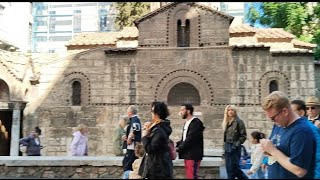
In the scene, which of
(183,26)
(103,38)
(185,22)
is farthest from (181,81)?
(103,38)

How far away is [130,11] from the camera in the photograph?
3044 cm

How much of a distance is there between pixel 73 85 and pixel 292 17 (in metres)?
12.2

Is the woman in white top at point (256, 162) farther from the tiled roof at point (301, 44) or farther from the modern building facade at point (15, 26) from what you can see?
the modern building facade at point (15, 26)

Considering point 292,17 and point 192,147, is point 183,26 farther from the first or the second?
point 192,147

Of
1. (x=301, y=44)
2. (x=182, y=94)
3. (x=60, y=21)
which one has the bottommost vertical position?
(x=182, y=94)

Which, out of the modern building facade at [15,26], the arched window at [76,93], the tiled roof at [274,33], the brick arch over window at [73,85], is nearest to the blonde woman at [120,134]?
the brick arch over window at [73,85]

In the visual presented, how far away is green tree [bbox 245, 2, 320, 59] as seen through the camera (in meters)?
20.5

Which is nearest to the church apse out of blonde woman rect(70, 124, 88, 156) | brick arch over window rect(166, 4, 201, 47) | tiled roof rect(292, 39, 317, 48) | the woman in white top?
brick arch over window rect(166, 4, 201, 47)

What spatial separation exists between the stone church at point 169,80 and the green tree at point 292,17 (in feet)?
16.4

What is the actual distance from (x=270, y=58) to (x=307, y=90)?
203 centimetres

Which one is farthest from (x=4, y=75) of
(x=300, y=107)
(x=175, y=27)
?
(x=300, y=107)

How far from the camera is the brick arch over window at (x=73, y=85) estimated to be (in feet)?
55.5

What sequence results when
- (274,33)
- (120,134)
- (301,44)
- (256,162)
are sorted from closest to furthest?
(256,162) < (120,134) < (301,44) < (274,33)

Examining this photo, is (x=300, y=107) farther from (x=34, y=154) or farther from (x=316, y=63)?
(x=316, y=63)
